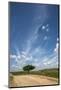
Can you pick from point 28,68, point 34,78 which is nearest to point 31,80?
point 34,78

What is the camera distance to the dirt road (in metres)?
3.09

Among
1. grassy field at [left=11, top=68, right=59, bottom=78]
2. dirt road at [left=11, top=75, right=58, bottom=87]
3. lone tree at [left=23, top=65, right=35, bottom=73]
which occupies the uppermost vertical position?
lone tree at [left=23, top=65, right=35, bottom=73]

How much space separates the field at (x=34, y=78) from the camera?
308 centimetres

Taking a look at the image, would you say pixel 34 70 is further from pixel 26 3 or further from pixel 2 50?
pixel 26 3

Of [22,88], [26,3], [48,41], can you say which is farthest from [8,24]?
[22,88]

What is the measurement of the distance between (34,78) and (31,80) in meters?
0.05

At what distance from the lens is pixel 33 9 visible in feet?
10.4

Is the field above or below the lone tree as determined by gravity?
below

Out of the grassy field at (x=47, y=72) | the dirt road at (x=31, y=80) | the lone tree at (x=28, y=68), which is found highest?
the lone tree at (x=28, y=68)

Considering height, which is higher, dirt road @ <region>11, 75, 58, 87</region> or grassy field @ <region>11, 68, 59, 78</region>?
grassy field @ <region>11, 68, 59, 78</region>

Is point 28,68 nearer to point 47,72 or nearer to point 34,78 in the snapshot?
point 34,78

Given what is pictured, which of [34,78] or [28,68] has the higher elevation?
[28,68]

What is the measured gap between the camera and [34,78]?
3.12 meters

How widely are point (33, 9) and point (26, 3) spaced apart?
0.12 meters
